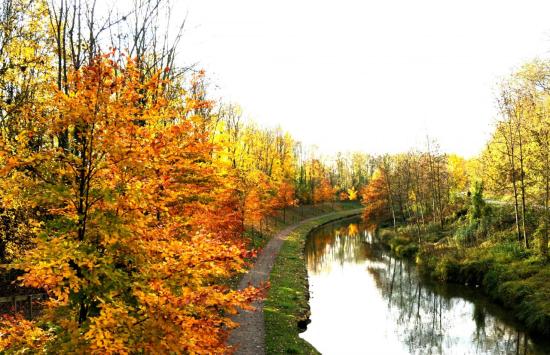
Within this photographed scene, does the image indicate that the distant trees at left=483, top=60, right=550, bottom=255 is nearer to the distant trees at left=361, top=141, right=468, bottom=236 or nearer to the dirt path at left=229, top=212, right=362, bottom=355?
the distant trees at left=361, top=141, right=468, bottom=236

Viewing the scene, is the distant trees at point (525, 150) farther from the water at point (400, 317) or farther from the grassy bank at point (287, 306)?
the grassy bank at point (287, 306)

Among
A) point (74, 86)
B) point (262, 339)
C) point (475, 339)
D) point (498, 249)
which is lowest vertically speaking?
point (475, 339)

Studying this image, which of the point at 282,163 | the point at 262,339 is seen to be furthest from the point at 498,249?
the point at 282,163

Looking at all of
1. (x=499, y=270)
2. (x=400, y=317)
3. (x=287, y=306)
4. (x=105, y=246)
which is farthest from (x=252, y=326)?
(x=499, y=270)

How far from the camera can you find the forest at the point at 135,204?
634 centimetres

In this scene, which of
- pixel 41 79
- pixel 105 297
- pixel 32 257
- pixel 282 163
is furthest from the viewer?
pixel 282 163

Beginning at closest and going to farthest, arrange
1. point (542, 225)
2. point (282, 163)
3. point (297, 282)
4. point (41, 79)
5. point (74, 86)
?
point (74, 86) < point (41, 79) < point (542, 225) < point (297, 282) < point (282, 163)

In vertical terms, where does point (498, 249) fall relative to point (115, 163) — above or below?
below

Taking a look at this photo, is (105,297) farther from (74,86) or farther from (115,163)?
(74,86)

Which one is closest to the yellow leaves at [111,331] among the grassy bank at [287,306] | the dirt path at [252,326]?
the dirt path at [252,326]

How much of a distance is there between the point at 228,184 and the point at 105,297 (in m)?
7.45

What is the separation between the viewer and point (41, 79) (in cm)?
1762

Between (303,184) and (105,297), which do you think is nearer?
(105,297)

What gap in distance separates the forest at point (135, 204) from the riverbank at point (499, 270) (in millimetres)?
112
